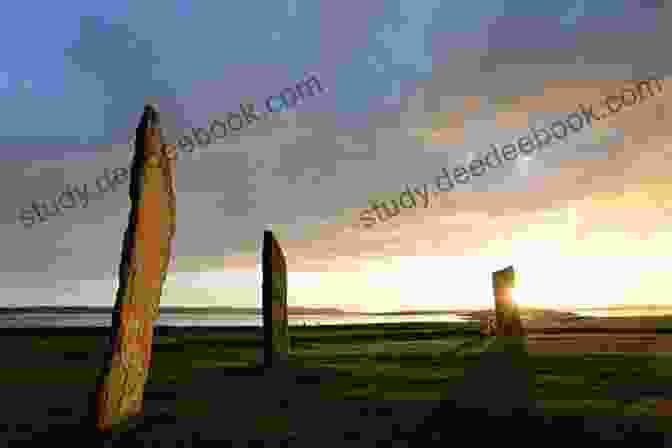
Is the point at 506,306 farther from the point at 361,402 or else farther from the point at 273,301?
the point at 273,301

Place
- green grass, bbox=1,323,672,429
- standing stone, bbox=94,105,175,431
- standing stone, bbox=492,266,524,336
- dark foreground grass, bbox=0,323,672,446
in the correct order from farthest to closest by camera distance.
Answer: standing stone, bbox=492,266,524,336
green grass, bbox=1,323,672,429
standing stone, bbox=94,105,175,431
dark foreground grass, bbox=0,323,672,446

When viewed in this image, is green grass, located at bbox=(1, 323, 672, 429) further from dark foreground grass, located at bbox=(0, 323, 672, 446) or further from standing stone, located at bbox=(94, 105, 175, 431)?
standing stone, located at bbox=(94, 105, 175, 431)

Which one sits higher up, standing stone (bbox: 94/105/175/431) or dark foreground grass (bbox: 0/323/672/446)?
standing stone (bbox: 94/105/175/431)

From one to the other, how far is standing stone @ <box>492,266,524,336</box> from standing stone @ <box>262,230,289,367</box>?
5.04 meters

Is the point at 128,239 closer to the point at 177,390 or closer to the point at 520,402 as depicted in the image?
the point at 177,390

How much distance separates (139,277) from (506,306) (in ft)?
Answer: 19.0

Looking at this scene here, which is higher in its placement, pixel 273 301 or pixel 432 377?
pixel 273 301

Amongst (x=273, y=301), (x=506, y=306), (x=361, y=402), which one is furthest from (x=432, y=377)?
(x=273, y=301)

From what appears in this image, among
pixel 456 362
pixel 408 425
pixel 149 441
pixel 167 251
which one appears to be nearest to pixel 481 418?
pixel 408 425

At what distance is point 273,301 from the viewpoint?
37.8 feet

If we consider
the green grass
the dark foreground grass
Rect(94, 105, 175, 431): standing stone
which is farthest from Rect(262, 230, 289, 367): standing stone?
Rect(94, 105, 175, 431): standing stone

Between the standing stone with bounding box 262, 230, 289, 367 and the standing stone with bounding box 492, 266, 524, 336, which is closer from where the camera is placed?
the standing stone with bounding box 492, 266, 524, 336

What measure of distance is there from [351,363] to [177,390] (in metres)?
6.07

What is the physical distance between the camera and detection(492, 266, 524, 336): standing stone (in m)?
7.92
